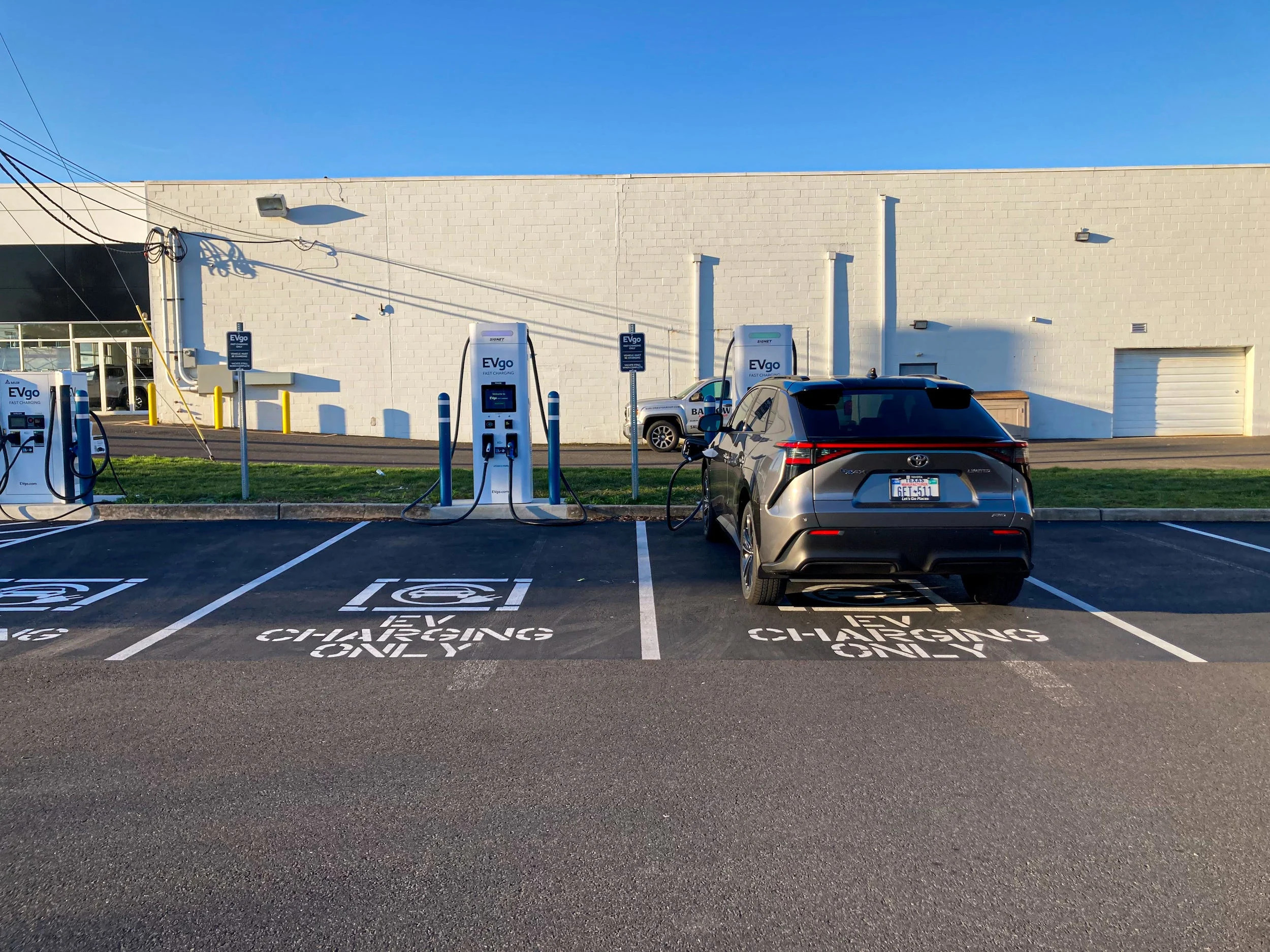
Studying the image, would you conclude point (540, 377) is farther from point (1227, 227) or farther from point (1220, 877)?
point (1220, 877)

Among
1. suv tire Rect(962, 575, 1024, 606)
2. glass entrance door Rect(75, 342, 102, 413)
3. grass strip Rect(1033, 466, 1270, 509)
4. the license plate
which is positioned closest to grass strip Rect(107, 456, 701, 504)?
grass strip Rect(1033, 466, 1270, 509)

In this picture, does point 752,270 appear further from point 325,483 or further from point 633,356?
point 325,483

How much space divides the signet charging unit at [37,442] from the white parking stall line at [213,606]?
4119 millimetres

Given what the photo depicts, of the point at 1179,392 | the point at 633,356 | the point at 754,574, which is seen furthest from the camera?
the point at 1179,392

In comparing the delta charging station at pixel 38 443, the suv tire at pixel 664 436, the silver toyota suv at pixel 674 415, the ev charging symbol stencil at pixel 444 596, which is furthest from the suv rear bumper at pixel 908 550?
the suv tire at pixel 664 436

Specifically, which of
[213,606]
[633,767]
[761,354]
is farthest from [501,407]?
[633,767]

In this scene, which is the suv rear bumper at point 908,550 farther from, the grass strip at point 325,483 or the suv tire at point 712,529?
the grass strip at point 325,483

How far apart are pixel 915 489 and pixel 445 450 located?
21.9ft

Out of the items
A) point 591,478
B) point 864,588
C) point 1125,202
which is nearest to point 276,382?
point 591,478

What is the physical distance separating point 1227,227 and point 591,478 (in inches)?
673

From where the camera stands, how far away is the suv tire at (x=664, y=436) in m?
19.0

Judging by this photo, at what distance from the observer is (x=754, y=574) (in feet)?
22.2

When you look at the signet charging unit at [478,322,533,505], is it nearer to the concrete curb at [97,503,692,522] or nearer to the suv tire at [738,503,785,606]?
the concrete curb at [97,503,692,522]

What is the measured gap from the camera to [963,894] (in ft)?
9.91
